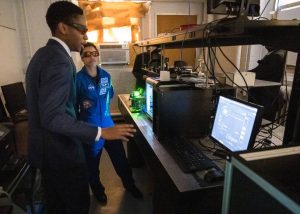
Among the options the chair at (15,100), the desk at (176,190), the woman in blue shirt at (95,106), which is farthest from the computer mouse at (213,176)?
the chair at (15,100)

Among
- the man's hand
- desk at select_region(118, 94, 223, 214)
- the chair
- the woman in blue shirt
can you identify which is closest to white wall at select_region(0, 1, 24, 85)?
the chair

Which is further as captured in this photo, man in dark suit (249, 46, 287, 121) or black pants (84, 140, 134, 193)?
man in dark suit (249, 46, 287, 121)

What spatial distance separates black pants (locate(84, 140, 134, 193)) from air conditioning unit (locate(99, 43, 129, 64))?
8.04 feet

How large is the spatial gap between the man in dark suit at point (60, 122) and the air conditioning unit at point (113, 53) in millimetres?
2971

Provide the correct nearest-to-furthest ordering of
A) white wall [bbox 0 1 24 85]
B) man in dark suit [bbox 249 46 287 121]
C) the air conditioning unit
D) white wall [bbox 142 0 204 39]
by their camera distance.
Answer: man in dark suit [bbox 249 46 287 121] → white wall [bbox 0 1 24 85] → the air conditioning unit → white wall [bbox 142 0 204 39]

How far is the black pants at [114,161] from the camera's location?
6.90ft

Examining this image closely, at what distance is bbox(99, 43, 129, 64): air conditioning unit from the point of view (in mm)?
4206

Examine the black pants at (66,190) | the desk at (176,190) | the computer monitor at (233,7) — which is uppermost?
the computer monitor at (233,7)

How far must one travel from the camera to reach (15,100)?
3.04 meters

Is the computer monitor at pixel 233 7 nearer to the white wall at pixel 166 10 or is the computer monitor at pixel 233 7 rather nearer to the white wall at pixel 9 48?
the white wall at pixel 9 48

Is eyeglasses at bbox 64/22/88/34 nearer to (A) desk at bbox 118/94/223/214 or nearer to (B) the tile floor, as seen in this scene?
(A) desk at bbox 118/94/223/214

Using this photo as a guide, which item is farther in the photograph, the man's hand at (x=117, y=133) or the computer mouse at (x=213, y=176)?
the man's hand at (x=117, y=133)

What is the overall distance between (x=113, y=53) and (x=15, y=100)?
6.16 feet

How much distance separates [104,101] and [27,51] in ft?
7.47
